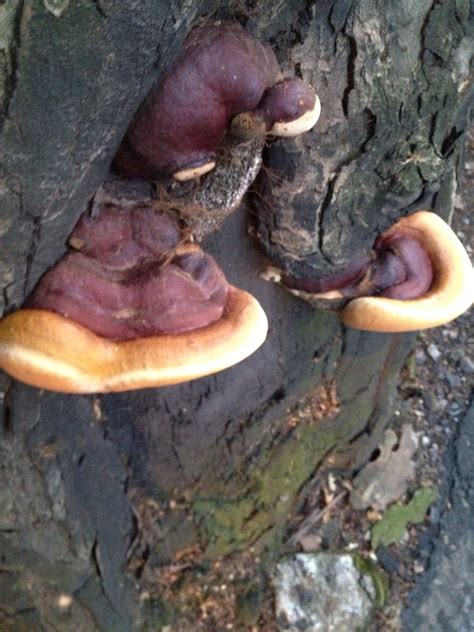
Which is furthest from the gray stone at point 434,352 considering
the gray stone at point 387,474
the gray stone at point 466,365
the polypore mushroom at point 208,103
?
the polypore mushroom at point 208,103

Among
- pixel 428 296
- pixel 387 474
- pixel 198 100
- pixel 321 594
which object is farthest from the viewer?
pixel 387 474

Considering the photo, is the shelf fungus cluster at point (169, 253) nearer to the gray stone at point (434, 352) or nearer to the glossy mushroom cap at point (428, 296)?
the glossy mushroom cap at point (428, 296)

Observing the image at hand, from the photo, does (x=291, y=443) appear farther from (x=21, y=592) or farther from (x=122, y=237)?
(x=122, y=237)

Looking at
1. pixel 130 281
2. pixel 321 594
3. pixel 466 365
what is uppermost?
pixel 130 281

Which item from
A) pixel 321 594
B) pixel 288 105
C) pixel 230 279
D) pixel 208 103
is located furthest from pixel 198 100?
pixel 321 594

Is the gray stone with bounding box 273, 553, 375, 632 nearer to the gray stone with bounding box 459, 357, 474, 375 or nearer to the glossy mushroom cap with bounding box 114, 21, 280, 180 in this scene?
the gray stone with bounding box 459, 357, 474, 375

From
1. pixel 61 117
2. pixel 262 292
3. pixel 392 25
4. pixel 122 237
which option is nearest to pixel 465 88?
pixel 392 25

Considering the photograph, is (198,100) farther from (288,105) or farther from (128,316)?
(128,316)
